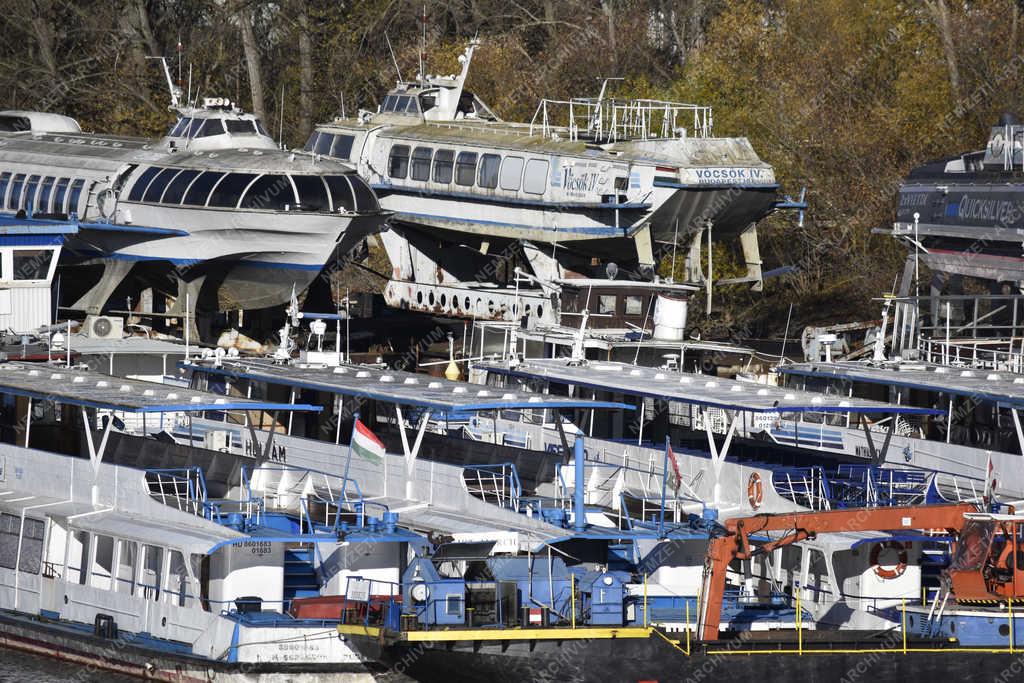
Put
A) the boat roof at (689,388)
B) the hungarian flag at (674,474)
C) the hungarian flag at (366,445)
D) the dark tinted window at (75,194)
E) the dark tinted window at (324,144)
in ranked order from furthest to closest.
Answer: the dark tinted window at (324,144), the dark tinted window at (75,194), the boat roof at (689,388), the hungarian flag at (366,445), the hungarian flag at (674,474)

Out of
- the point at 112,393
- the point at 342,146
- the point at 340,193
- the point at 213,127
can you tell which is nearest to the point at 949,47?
the point at 342,146

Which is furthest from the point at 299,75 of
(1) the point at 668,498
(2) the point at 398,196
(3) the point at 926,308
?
(1) the point at 668,498

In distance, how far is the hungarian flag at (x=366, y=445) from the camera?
29578mm

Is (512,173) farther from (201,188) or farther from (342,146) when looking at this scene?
(201,188)

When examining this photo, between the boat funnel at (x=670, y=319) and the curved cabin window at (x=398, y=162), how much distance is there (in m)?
14.9

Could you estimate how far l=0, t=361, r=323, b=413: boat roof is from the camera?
1166 inches

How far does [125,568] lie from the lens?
2916 centimetres

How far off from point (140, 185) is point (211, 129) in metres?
2.73

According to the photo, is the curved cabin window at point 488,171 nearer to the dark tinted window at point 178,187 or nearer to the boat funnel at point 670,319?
the dark tinted window at point 178,187

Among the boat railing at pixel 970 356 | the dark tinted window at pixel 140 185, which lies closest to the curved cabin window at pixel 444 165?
the dark tinted window at pixel 140 185

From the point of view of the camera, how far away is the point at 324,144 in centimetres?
5850

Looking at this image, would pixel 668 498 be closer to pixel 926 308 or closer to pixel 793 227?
pixel 926 308

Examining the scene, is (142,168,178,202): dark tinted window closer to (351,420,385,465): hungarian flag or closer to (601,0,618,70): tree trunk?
(351,420,385,465): hungarian flag

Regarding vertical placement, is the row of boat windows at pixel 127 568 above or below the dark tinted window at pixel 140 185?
below
